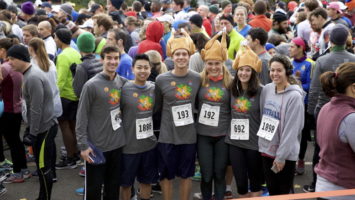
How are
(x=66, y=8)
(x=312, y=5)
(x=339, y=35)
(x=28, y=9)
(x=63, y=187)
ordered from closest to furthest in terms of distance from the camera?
(x=339, y=35)
(x=63, y=187)
(x=312, y=5)
(x=28, y=9)
(x=66, y=8)

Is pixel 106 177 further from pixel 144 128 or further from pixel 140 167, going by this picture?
pixel 144 128

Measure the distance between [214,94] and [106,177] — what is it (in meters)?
1.42

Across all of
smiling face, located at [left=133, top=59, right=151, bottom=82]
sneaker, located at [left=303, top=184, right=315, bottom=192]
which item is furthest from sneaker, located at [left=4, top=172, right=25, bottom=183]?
sneaker, located at [left=303, top=184, right=315, bottom=192]

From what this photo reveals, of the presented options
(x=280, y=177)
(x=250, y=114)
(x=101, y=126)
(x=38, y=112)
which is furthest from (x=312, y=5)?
(x=38, y=112)

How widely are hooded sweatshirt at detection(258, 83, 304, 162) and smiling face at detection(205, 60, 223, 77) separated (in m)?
0.60

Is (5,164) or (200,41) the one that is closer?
(200,41)

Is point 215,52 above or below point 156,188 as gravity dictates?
above

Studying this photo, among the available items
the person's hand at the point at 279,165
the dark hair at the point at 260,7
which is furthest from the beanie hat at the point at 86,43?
the dark hair at the point at 260,7

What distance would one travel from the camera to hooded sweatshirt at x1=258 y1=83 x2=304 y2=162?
4.33m

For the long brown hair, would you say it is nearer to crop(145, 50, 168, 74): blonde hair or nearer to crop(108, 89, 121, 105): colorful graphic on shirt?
crop(145, 50, 168, 74): blonde hair

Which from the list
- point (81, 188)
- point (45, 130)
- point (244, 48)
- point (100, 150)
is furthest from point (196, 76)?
point (81, 188)

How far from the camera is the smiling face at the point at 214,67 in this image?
4.86 meters

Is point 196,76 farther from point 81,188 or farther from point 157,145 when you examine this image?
point 81,188

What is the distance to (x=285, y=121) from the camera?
438 cm
